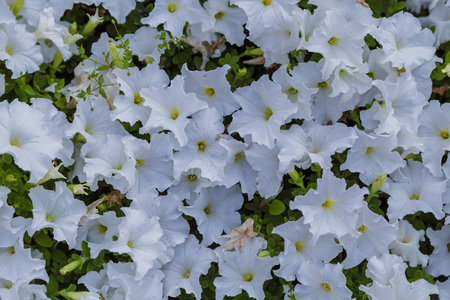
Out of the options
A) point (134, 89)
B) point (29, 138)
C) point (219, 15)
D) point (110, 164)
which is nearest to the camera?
point (29, 138)

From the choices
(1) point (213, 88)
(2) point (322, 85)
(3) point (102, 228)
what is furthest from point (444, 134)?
(3) point (102, 228)

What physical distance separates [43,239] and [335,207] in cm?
89

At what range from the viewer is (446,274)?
193cm

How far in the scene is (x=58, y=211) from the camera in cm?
177

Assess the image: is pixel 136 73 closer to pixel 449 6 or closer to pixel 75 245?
pixel 75 245

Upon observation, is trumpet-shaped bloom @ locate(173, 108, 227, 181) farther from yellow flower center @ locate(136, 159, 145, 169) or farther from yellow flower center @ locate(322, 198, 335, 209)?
yellow flower center @ locate(322, 198, 335, 209)

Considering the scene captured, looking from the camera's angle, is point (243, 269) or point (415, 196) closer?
point (243, 269)

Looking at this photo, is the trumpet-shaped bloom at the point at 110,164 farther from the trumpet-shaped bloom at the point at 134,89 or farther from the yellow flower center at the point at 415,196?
the yellow flower center at the point at 415,196

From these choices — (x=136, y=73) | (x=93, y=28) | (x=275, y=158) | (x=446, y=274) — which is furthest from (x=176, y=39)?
(x=446, y=274)

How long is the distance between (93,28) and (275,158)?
78 cm

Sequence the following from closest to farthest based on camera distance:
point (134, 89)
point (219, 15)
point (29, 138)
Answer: point (29, 138), point (134, 89), point (219, 15)

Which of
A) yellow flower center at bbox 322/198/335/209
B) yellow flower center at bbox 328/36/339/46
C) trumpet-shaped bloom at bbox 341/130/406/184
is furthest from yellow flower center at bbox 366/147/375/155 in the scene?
yellow flower center at bbox 328/36/339/46

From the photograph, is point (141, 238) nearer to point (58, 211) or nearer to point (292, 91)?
point (58, 211)

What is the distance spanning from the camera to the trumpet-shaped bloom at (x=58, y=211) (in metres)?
1.73
